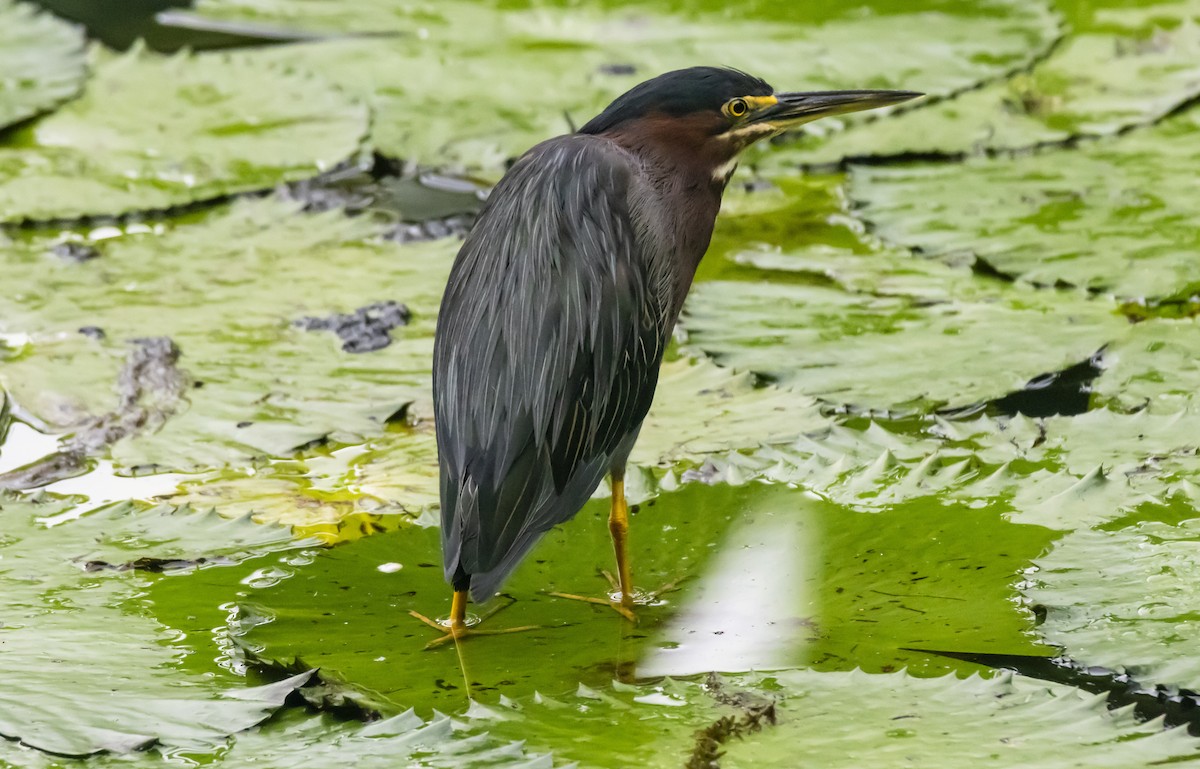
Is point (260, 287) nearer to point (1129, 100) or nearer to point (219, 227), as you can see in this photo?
point (219, 227)

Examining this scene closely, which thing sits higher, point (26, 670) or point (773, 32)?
point (773, 32)

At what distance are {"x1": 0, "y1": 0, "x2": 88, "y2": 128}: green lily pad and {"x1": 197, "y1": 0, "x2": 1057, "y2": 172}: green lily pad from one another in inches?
26.9

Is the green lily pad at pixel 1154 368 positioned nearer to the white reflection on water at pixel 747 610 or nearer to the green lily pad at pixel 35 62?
the white reflection on water at pixel 747 610

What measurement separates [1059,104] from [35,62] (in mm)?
3415

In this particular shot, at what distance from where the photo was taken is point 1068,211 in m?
3.49

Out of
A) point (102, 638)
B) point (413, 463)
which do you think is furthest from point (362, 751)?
point (413, 463)

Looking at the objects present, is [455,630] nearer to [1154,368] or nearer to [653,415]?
[653,415]

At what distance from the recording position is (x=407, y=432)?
2.84m

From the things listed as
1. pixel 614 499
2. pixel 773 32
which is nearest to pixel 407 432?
pixel 614 499

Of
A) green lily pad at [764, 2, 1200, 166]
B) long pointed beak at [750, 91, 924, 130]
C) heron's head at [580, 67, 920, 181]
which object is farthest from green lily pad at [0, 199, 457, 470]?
green lily pad at [764, 2, 1200, 166]

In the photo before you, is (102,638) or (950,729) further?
(102,638)

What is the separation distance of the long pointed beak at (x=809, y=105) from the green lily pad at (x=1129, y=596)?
87 centimetres

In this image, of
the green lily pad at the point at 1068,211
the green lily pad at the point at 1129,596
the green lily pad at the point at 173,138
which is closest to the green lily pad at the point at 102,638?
the green lily pad at the point at 1129,596

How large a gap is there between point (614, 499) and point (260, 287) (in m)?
1.54
